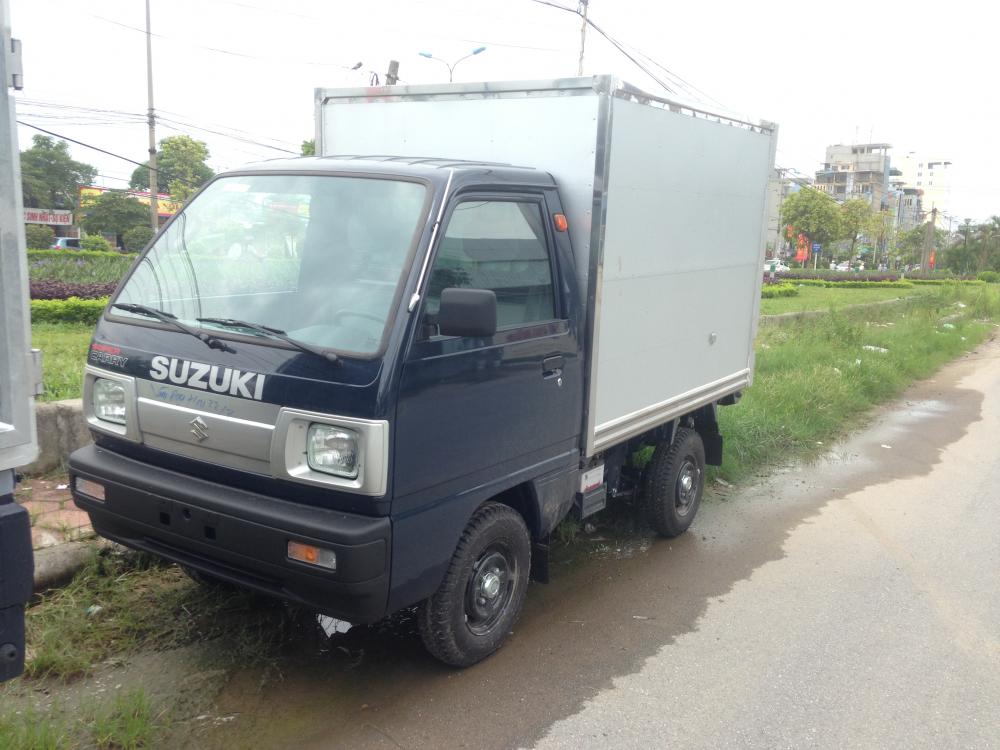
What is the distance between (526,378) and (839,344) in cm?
1101

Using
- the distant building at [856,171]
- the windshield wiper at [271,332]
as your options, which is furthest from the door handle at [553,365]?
the distant building at [856,171]

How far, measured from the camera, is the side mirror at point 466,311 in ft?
11.2

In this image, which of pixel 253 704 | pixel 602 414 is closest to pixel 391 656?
pixel 253 704

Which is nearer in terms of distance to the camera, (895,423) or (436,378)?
(436,378)

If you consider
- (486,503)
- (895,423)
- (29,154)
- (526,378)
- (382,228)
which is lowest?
(895,423)

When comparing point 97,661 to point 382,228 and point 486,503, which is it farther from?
point 382,228

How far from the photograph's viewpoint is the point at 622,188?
15.0 ft

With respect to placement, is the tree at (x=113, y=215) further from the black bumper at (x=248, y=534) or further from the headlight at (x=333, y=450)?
the headlight at (x=333, y=450)

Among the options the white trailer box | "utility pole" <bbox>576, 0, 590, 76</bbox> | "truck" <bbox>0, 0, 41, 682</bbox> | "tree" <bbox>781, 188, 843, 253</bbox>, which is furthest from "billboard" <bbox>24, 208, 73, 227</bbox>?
"truck" <bbox>0, 0, 41, 682</bbox>

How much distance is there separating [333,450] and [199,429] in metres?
0.59

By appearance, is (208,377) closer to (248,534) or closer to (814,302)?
(248,534)

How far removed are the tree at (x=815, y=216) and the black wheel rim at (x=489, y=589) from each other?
2385 inches

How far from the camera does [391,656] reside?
416cm

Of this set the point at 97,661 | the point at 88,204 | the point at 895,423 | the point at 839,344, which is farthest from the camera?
the point at 88,204
